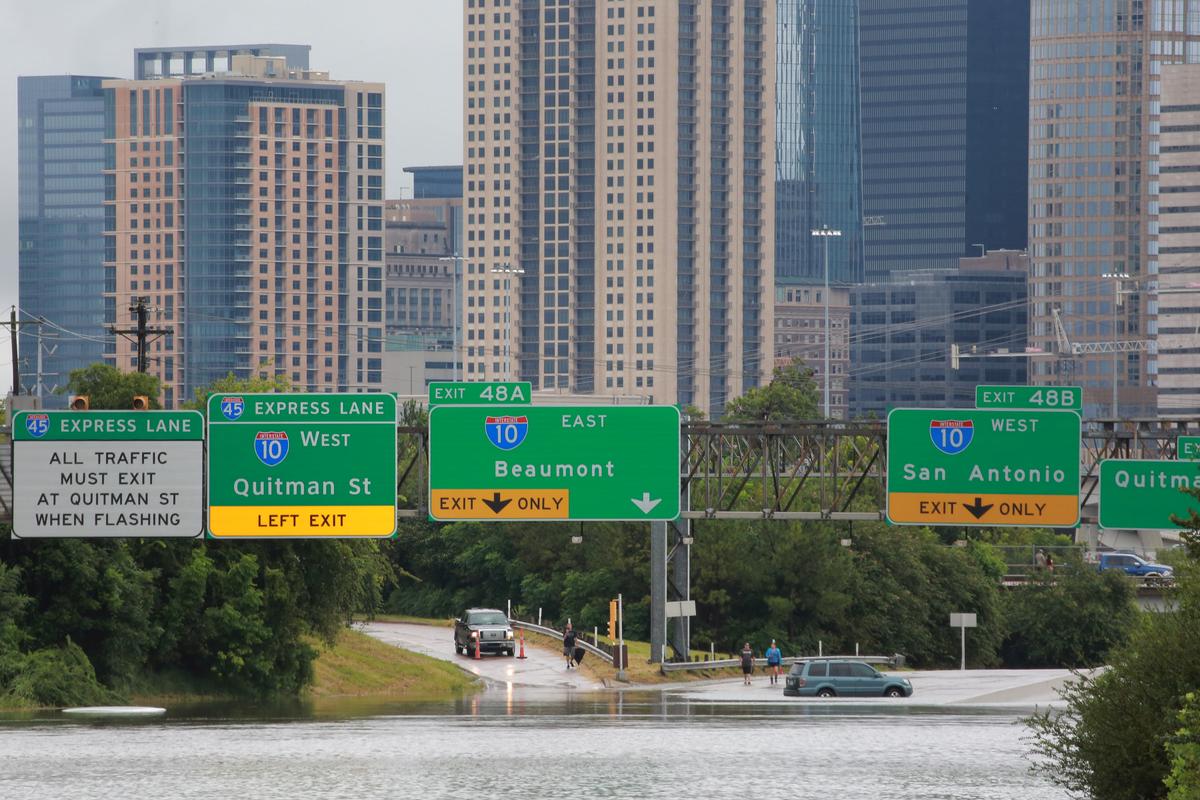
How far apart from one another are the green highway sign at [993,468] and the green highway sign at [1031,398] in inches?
28.7

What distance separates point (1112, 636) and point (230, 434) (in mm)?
69509

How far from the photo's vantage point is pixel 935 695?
62812 mm

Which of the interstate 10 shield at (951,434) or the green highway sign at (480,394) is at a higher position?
the green highway sign at (480,394)

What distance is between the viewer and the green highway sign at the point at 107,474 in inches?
1740

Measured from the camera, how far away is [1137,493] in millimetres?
47781

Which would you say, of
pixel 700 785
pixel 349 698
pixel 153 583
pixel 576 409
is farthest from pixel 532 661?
pixel 700 785

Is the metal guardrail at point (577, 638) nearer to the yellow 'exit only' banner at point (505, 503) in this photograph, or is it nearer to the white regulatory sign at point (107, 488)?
the yellow 'exit only' banner at point (505, 503)

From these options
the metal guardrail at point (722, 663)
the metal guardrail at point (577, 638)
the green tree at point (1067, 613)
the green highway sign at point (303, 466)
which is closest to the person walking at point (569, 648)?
the metal guardrail at point (577, 638)

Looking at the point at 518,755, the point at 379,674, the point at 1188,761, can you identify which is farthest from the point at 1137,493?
the point at 1188,761

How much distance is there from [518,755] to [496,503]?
12934 mm

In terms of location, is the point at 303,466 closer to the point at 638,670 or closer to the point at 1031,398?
the point at 1031,398

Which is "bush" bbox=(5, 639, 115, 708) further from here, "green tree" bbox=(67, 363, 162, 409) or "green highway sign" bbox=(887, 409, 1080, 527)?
"green highway sign" bbox=(887, 409, 1080, 527)

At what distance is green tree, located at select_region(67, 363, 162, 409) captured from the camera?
178ft

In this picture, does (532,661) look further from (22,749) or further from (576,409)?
(22,749)
